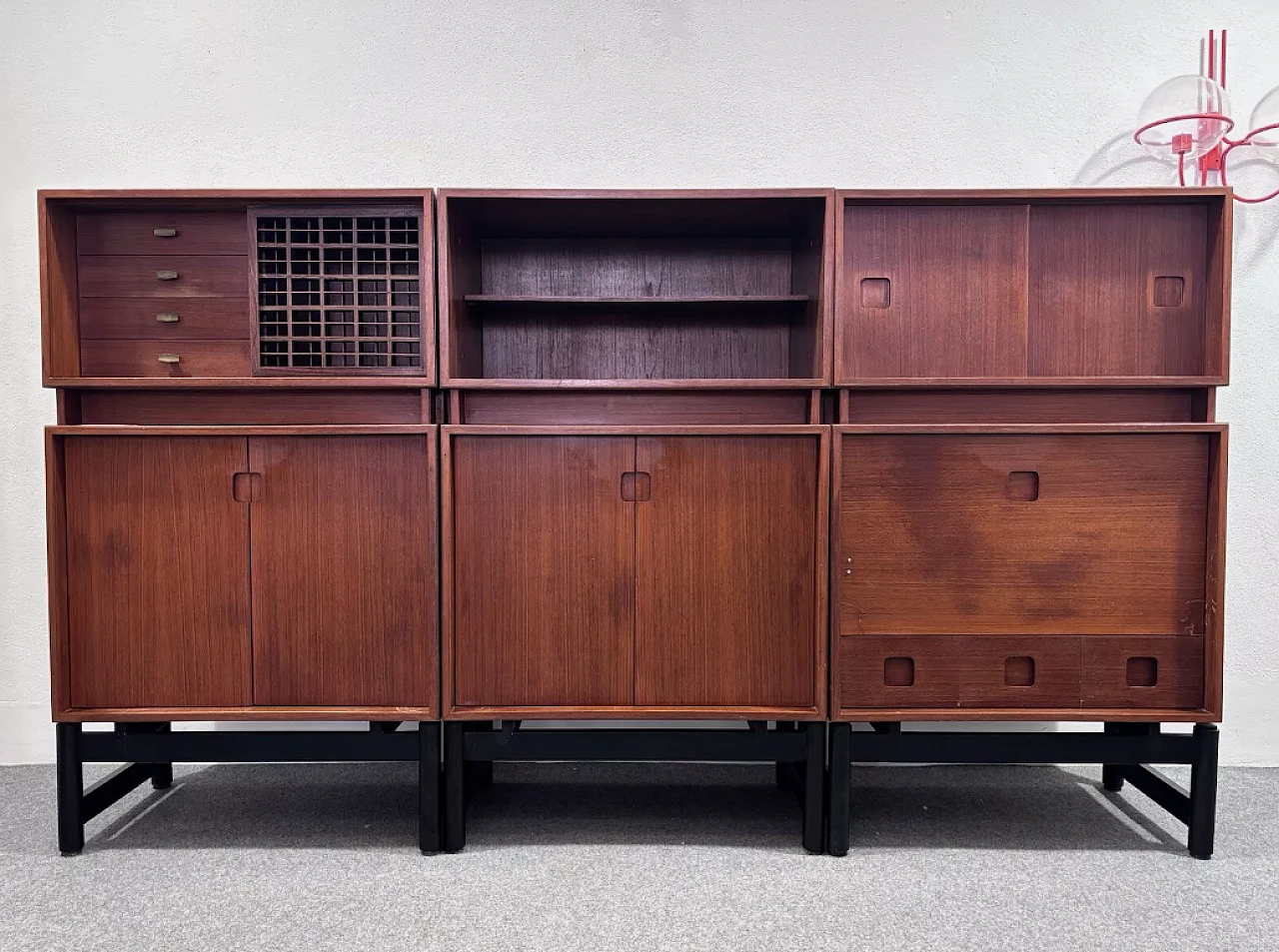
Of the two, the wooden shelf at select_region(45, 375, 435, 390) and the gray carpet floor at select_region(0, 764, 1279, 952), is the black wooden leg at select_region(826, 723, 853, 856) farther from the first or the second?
the wooden shelf at select_region(45, 375, 435, 390)

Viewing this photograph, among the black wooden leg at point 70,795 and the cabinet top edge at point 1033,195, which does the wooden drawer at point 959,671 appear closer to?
the cabinet top edge at point 1033,195

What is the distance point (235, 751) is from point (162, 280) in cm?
106

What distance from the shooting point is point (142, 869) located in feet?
5.18

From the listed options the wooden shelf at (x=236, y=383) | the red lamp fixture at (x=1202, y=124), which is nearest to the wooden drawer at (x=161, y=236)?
the wooden shelf at (x=236, y=383)

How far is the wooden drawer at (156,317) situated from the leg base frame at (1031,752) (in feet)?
5.33

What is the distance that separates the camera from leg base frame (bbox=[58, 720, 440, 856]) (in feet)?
5.36

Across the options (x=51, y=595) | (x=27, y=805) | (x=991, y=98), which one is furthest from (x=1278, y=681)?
(x=27, y=805)

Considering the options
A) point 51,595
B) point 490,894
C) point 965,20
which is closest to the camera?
point 490,894

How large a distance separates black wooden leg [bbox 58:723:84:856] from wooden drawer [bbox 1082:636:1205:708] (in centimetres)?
220

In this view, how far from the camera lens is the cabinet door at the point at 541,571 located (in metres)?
1.62

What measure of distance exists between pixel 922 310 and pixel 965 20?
1088 mm

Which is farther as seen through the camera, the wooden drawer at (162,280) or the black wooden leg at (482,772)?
the black wooden leg at (482,772)

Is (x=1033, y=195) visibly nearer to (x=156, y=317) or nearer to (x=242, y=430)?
(x=242, y=430)

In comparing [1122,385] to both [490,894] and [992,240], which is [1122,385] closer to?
[992,240]
